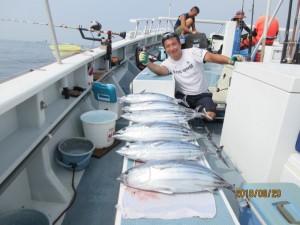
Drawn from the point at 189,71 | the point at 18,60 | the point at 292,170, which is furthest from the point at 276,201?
the point at 18,60

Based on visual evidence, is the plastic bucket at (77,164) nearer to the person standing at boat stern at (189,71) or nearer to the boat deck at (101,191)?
the boat deck at (101,191)

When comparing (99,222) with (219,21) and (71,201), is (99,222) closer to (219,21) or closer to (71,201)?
(71,201)

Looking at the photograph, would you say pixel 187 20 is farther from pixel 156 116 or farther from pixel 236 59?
pixel 156 116

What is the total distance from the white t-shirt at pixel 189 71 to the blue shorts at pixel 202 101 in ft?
0.22

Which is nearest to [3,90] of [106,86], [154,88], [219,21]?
[106,86]

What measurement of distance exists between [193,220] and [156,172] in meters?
0.36

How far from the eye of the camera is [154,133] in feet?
6.75

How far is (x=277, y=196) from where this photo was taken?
1.41m

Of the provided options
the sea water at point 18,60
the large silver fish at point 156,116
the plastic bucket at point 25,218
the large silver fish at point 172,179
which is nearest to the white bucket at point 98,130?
the large silver fish at point 156,116

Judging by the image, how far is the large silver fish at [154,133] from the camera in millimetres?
2055

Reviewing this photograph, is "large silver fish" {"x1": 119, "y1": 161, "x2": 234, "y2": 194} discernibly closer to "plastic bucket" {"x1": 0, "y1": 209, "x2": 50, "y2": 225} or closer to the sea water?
"plastic bucket" {"x1": 0, "y1": 209, "x2": 50, "y2": 225}

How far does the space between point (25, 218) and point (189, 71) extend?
290 cm

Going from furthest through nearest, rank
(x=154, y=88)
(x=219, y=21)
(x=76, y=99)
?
(x=219, y=21), (x=154, y=88), (x=76, y=99)

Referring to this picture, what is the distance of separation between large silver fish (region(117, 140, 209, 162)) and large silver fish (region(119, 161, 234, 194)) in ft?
0.64
